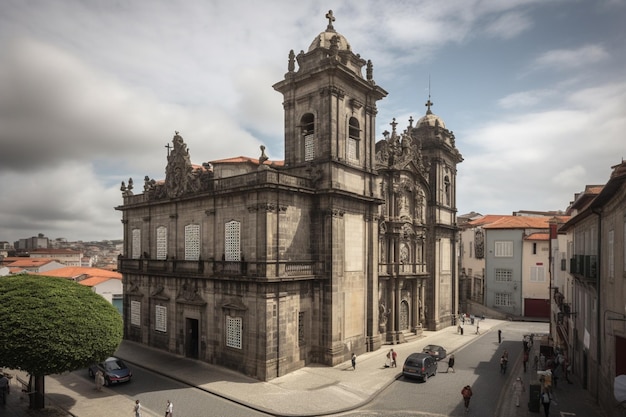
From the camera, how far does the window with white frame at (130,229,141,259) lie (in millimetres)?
33562

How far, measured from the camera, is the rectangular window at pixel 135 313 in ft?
106

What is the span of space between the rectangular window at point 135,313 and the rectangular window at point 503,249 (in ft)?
140

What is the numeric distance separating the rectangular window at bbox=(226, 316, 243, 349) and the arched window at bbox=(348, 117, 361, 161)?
1325 cm

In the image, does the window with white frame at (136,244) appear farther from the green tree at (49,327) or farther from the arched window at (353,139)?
the arched window at (353,139)

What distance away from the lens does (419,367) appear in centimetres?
2331

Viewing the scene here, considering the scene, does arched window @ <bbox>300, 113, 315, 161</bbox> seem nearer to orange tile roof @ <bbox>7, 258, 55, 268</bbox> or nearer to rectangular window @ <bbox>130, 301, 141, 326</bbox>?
rectangular window @ <bbox>130, 301, 141, 326</bbox>

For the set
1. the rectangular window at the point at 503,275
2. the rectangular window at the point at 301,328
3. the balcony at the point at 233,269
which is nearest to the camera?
the balcony at the point at 233,269

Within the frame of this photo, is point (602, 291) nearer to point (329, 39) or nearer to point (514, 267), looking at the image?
point (329, 39)

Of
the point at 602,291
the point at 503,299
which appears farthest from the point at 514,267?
the point at 602,291

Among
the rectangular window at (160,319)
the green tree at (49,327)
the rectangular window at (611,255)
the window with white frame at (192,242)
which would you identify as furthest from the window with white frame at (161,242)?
the rectangular window at (611,255)

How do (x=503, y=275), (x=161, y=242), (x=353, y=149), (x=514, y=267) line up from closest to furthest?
(x=353, y=149), (x=161, y=242), (x=514, y=267), (x=503, y=275)

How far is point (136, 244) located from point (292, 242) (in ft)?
54.2

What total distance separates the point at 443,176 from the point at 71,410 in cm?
3634

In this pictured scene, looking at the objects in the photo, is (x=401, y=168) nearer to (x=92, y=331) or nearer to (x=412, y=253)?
(x=412, y=253)
